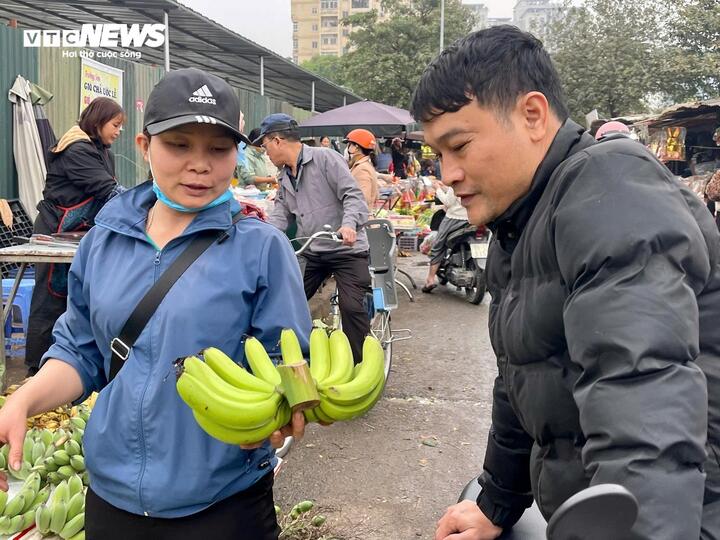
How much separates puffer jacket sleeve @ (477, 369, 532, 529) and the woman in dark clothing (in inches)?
172

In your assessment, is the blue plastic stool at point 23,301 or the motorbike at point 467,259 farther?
the motorbike at point 467,259

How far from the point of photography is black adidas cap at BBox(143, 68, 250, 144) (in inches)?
70.6

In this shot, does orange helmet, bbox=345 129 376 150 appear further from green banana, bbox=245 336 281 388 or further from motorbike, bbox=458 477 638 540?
motorbike, bbox=458 477 638 540

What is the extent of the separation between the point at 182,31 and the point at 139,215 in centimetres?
1179

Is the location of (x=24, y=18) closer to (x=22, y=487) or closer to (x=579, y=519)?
(x=22, y=487)

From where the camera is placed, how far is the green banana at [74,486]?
2.87 meters

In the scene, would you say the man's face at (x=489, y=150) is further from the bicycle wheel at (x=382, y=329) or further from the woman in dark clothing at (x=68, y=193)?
the bicycle wheel at (x=382, y=329)

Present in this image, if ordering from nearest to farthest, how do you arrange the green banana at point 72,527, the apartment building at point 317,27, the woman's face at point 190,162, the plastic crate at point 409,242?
the woman's face at point 190,162 → the green banana at point 72,527 → the plastic crate at point 409,242 → the apartment building at point 317,27

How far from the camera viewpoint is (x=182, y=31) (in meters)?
12.6

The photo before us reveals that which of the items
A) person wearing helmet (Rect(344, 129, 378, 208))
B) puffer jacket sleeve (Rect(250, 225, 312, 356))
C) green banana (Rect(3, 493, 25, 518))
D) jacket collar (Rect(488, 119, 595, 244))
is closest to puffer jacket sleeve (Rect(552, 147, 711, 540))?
A: jacket collar (Rect(488, 119, 595, 244))

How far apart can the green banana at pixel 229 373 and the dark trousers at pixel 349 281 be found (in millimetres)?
3672

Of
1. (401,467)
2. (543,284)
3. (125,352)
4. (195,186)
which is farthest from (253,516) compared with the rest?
(401,467)

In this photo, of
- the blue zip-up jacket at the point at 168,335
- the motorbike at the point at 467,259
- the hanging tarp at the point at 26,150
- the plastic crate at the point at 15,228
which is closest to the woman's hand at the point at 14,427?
the blue zip-up jacket at the point at 168,335

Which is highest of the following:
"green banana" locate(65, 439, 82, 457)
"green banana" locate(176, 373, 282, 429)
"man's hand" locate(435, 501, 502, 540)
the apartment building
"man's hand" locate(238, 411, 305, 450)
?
the apartment building
